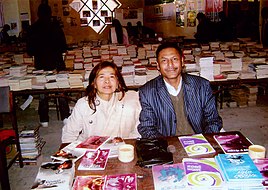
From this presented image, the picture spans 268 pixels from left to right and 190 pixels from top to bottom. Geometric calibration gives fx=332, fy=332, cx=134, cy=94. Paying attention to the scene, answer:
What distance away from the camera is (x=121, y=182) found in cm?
170

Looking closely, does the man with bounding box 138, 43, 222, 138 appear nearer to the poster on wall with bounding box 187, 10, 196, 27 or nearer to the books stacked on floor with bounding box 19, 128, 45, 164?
the books stacked on floor with bounding box 19, 128, 45, 164

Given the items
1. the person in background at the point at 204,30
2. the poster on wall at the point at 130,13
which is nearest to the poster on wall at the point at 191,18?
the person in background at the point at 204,30

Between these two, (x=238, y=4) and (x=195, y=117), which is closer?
(x=195, y=117)

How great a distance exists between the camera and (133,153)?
79.0 inches

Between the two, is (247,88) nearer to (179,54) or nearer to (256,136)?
(256,136)

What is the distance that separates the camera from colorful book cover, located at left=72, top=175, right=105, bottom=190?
166 centimetres

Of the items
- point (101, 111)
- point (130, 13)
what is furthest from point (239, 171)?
point (130, 13)

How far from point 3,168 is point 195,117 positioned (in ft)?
5.78

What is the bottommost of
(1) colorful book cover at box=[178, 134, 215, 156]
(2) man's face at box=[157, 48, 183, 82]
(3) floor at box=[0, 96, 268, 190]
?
(3) floor at box=[0, 96, 268, 190]

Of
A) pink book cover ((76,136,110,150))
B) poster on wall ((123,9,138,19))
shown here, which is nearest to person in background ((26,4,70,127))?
pink book cover ((76,136,110,150))

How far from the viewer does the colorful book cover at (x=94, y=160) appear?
74.2 inches

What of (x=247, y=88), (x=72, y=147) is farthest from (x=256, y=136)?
(x=72, y=147)

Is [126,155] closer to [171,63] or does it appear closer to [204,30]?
[171,63]

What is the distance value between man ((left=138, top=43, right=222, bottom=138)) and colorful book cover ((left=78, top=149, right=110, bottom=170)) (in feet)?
2.22
